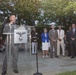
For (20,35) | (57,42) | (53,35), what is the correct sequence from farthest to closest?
1. (57,42)
2. (53,35)
3. (20,35)

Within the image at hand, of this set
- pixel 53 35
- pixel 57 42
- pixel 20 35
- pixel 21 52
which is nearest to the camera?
pixel 20 35

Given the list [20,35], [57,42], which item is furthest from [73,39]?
[20,35]

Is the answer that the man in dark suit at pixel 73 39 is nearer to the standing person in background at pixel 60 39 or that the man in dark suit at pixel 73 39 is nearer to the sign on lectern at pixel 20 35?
the standing person in background at pixel 60 39

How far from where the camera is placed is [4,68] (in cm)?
819

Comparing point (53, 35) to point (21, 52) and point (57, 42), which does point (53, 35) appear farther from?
point (21, 52)

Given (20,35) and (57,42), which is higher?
(20,35)

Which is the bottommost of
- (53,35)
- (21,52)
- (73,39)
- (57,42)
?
(21,52)

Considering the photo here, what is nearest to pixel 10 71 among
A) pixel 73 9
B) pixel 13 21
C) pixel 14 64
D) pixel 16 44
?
pixel 14 64

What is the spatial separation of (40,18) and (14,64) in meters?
12.5

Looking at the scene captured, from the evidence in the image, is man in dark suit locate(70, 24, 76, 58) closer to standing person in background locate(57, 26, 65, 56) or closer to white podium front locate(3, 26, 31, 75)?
standing person in background locate(57, 26, 65, 56)

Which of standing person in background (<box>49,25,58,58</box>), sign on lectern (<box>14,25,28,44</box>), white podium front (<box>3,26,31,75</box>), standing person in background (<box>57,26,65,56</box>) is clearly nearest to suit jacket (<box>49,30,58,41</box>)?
standing person in background (<box>49,25,58,58</box>)

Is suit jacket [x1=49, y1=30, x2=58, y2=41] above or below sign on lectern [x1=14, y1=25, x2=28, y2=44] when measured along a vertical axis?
above

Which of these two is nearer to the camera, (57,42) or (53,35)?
(53,35)

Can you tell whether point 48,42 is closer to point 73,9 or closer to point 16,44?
point 73,9
